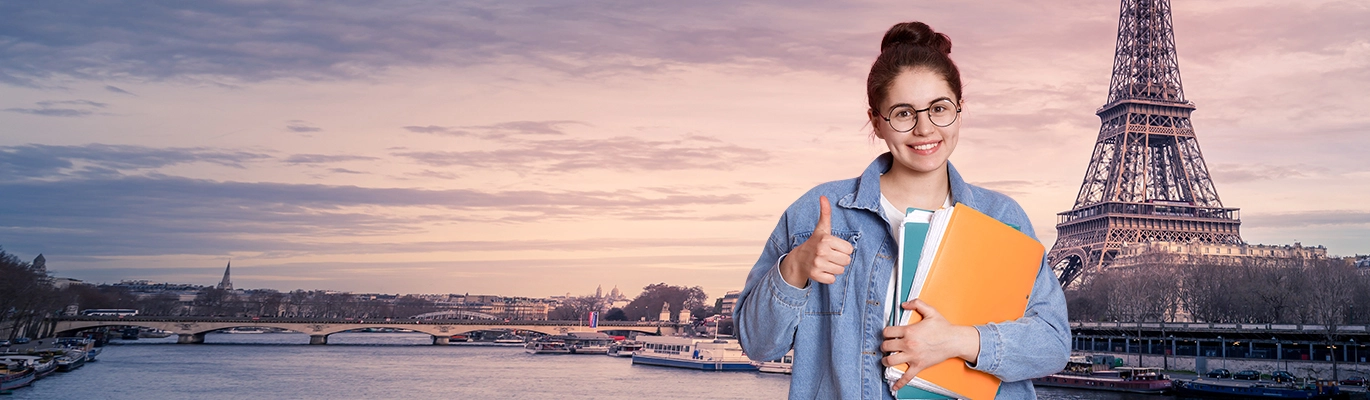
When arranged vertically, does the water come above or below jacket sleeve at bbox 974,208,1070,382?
below

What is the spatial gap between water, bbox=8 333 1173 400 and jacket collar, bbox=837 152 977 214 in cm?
3447

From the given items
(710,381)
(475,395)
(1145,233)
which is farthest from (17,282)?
(1145,233)

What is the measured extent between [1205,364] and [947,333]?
47891 millimetres

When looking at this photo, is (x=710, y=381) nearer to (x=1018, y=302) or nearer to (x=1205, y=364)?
(x=1205, y=364)

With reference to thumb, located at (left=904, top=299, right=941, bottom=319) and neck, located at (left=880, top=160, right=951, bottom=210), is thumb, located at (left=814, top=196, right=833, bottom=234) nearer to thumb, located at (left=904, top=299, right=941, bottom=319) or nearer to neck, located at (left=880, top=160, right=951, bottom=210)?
thumb, located at (left=904, top=299, right=941, bottom=319)

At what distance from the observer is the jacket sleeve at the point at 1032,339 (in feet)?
5.83

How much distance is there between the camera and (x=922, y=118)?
6.37ft

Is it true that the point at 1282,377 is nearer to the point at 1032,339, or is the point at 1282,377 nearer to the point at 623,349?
the point at 623,349

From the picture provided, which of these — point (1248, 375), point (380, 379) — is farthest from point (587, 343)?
point (1248, 375)

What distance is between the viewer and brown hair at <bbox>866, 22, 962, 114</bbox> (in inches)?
76.3

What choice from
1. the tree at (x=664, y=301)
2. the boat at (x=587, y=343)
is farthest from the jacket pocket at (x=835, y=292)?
the tree at (x=664, y=301)

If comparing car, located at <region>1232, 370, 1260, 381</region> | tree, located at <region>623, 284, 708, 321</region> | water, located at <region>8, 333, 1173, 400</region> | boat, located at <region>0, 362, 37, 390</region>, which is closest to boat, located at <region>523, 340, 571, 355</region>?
water, located at <region>8, 333, 1173, 400</region>

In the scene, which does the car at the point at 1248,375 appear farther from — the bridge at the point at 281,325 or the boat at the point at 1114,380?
the bridge at the point at 281,325

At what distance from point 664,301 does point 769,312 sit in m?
128
